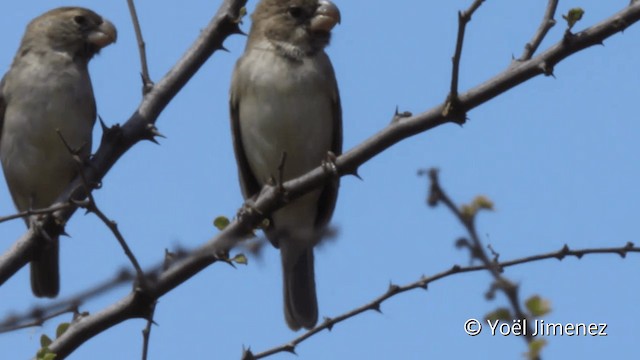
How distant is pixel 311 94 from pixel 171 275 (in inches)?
110

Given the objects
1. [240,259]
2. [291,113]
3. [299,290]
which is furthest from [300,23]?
[240,259]

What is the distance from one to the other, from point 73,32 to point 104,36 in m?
0.22

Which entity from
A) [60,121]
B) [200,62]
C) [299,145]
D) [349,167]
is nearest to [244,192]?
[299,145]

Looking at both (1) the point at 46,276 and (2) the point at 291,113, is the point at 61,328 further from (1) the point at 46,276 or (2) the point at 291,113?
(1) the point at 46,276

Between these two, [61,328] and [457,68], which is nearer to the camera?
[457,68]

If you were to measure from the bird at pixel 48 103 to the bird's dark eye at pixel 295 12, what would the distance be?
1.21 metres

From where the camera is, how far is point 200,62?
5.16 m

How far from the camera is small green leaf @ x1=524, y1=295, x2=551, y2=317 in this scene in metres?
2.15

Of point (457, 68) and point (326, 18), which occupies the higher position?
point (326, 18)

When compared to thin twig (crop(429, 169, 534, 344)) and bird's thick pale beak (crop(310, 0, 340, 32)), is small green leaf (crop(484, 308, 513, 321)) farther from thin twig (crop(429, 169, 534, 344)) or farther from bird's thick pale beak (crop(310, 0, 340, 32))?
bird's thick pale beak (crop(310, 0, 340, 32))

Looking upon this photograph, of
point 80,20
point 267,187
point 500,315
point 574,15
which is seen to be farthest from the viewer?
point 80,20

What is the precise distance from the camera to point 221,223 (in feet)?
13.8

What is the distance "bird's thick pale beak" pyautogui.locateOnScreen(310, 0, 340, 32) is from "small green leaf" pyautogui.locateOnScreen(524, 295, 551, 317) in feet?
15.1

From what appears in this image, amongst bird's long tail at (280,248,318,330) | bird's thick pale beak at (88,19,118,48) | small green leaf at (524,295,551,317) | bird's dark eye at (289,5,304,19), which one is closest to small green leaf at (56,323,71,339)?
small green leaf at (524,295,551,317)
